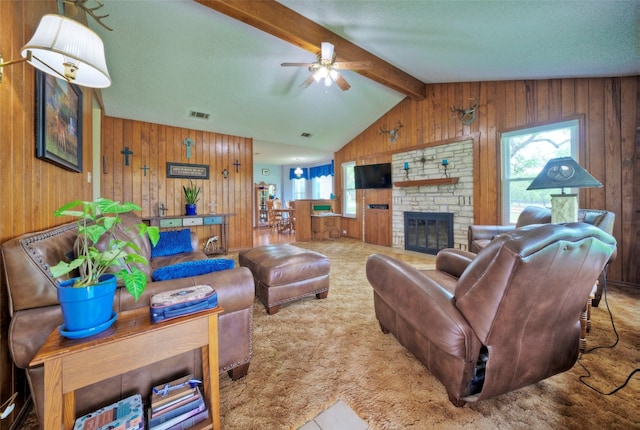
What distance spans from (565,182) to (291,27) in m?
2.88

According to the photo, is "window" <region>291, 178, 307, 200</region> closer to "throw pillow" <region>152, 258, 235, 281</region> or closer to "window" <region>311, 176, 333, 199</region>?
"window" <region>311, 176, 333, 199</region>

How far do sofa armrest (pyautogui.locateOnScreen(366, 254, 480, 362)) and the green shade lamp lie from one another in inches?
43.7

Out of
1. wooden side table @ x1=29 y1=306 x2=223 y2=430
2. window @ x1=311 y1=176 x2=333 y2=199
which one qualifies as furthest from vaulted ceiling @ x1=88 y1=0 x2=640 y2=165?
window @ x1=311 y1=176 x2=333 y2=199

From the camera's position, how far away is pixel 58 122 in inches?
66.9

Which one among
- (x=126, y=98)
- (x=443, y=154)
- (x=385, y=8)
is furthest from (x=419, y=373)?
(x=126, y=98)

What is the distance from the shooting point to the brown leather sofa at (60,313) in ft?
2.97

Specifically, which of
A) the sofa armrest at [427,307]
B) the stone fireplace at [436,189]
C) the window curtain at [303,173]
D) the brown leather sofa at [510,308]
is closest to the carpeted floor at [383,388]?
the brown leather sofa at [510,308]

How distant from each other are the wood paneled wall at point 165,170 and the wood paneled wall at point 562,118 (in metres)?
3.65

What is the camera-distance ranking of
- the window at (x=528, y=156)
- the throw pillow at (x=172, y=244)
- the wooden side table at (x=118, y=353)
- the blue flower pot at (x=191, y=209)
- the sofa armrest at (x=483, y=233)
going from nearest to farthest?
the wooden side table at (x=118, y=353), the throw pillow at (x=172, y=244), the sofa armrest at (x=483, y=233), the window at (x=528, y=156), the blue flower pot at (x=191, y=209)

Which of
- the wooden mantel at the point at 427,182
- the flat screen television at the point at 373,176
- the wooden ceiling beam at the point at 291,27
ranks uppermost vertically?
the wooden ceiling beam at the point at 291,27

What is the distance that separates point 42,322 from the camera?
92 cm

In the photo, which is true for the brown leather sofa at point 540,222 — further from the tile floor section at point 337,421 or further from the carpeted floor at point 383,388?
the tile floor section at point 337,421

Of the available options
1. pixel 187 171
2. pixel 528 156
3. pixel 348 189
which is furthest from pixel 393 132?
pixel 187 171

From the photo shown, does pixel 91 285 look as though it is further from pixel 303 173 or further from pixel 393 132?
pixel 303 173
